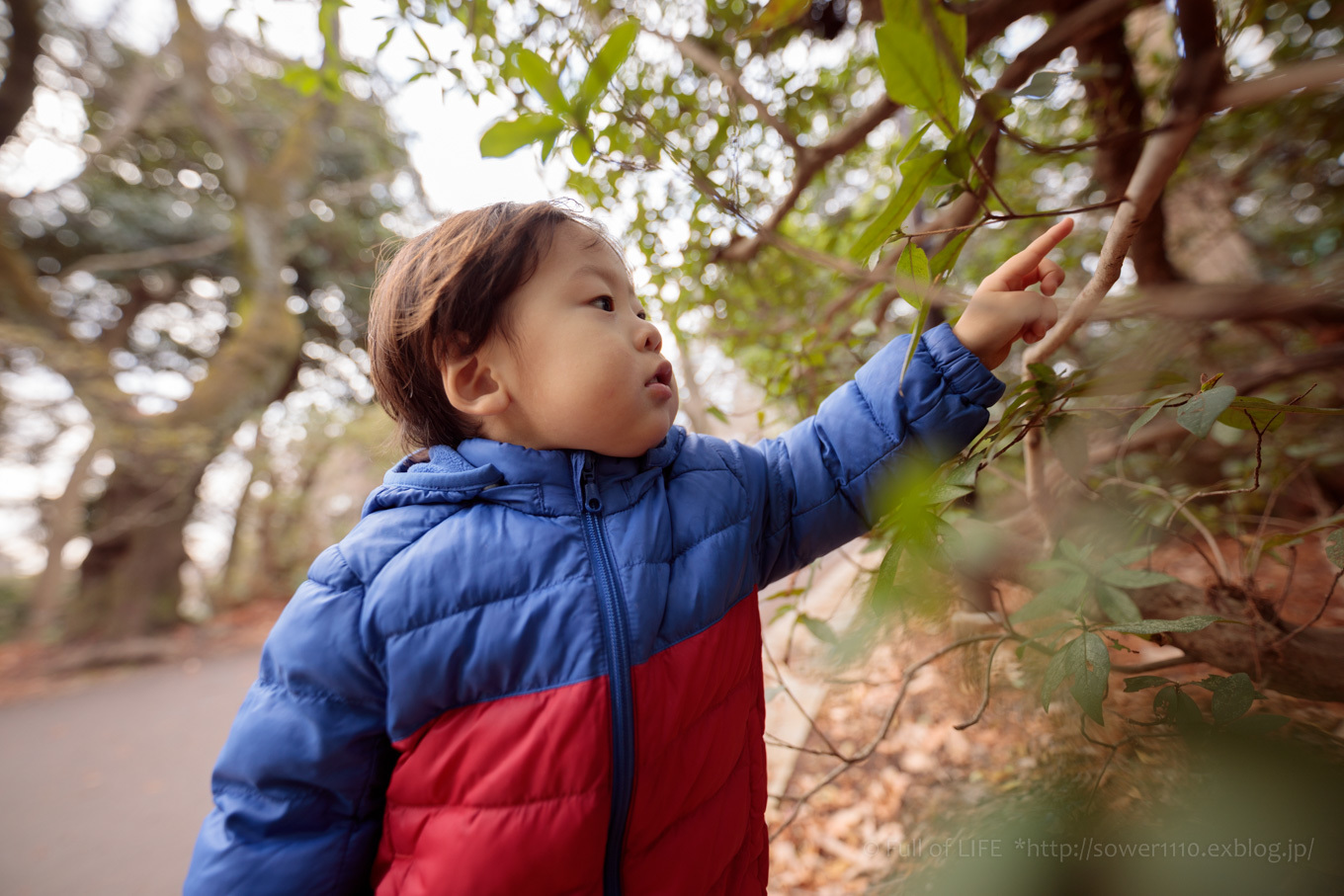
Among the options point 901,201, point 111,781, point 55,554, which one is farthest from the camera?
point 55,554

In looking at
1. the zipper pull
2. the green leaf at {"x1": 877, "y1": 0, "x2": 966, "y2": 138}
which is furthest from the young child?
the green leaf at {"x1": 877, "y1": 0, "x2": 966, "y2": 138}

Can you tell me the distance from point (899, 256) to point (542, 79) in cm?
48

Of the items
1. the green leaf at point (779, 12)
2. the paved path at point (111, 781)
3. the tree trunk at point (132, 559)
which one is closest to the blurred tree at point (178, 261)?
the tree trunk at point (132, 559)

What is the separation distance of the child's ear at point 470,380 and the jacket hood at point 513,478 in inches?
2.5

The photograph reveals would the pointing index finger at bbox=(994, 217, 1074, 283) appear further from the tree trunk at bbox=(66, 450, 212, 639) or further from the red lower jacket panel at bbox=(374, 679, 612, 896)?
the tree trunk at bbox=(66, 450, 212, 639)

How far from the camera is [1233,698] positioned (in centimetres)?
74

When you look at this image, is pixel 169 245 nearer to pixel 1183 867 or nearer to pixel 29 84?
pixel 29 84

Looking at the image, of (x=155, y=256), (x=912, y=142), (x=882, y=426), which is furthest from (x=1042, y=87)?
(x=155, y=256)

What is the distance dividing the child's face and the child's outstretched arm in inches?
8.5

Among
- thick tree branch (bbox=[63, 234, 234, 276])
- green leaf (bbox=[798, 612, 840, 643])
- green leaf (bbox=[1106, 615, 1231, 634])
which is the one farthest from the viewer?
thick tree branch (bbox=[63, 234, 234, 276])

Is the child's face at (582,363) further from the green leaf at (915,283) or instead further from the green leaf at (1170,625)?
the green leaf at (1170,625)

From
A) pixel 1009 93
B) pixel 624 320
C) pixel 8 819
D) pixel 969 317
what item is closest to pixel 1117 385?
pixel 969 317

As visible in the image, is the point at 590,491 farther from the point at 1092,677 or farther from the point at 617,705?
the point at 1092,677

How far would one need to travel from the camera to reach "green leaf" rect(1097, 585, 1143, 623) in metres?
0.83
